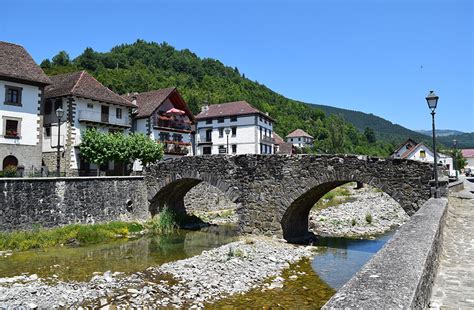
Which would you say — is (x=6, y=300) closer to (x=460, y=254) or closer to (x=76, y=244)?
(x=76, y=244)

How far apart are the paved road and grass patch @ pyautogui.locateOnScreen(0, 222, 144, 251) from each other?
57.7 ft

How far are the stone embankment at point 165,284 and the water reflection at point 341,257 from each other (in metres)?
1.45

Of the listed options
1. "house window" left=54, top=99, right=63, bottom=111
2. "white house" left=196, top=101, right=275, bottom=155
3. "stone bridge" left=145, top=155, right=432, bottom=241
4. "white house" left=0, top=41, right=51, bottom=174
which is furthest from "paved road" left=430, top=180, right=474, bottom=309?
"white house" left=196, top=101, right=275, bottom=155

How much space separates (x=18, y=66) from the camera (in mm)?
27953

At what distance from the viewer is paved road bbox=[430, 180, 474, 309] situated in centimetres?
525

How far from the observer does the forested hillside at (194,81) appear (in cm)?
7081

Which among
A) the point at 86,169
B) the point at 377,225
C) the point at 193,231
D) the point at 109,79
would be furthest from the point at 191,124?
the point at 109,79

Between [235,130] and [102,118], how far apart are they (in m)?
26.5

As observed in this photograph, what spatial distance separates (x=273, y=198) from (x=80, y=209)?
11.7 m

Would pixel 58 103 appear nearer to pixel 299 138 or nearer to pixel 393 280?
pixel 393 280

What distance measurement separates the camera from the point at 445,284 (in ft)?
19.7

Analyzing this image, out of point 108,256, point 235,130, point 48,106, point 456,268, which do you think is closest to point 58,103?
point 48,106

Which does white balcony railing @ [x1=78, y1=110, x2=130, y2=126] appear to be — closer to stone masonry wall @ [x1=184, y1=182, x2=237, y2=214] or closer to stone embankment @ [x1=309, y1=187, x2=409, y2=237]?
stone masonry wall @ [x1=184, y1=182, x2=237, y2=214]

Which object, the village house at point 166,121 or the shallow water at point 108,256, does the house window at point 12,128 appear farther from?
the shallow water at point 108,256
